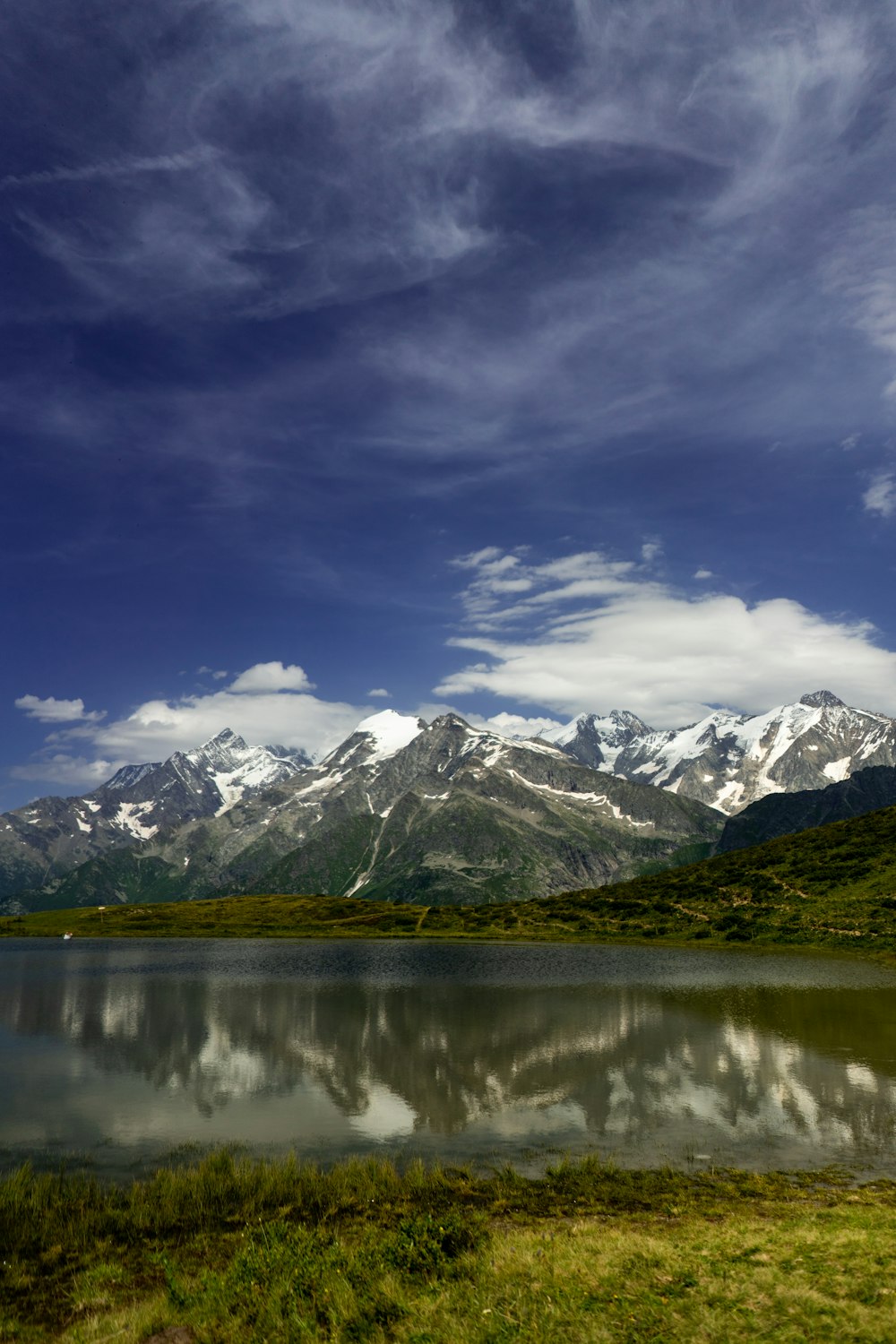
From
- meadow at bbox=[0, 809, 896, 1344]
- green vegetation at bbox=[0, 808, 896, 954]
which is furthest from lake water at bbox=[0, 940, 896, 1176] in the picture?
green vegetation at bbox=[0, 808, 896, 954]

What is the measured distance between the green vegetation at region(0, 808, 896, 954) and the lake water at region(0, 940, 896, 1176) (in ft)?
108

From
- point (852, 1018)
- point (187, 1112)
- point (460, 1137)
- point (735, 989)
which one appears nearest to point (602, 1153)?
point (460, 1137)

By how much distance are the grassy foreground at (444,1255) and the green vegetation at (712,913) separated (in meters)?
90.1

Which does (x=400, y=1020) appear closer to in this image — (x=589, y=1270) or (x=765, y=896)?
(x=589, y=1270)

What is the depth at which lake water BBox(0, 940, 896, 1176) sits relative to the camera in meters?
31.6

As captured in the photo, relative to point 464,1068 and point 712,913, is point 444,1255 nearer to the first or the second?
point 464,1068

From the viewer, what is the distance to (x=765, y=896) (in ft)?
444

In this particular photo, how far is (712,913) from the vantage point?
13562cm

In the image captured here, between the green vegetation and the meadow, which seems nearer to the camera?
the meadow

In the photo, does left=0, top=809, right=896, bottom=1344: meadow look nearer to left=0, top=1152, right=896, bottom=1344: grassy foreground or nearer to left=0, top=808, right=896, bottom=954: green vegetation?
left=0, top=1152, right=896, bottom=1344: grassy foreground

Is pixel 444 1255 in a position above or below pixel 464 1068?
above

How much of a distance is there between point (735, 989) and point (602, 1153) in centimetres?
4901

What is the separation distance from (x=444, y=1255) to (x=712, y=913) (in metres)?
129

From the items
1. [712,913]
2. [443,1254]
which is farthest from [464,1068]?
[712,913]
